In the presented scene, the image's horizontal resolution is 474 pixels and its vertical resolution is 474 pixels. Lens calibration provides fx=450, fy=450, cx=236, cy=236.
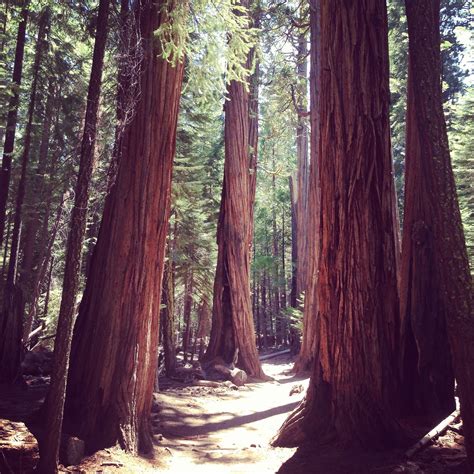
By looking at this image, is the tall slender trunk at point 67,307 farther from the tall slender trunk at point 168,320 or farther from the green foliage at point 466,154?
the green foliage at point 466,154

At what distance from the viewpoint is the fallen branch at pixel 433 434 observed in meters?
4.03

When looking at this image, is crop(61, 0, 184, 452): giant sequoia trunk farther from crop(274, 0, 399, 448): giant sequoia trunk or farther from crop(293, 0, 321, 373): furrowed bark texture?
crop(293, 0, 321, 373): furrowed bark texture

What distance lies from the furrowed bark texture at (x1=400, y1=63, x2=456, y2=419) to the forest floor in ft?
1.79

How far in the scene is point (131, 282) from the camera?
5.49 meters

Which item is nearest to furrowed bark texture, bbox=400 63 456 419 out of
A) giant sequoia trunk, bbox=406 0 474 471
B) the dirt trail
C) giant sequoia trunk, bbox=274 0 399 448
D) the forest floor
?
giant sequoia trunk, bbox=274 0 399 448

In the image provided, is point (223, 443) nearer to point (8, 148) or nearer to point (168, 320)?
point (168, 320)

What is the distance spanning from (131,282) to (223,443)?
287 centimetres

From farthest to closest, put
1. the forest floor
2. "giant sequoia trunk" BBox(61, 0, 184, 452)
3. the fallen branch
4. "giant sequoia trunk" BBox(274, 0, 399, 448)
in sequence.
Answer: "giant sequoia trunk" BBox(61, 0, 184, 452)
"giant sequoia trunk" BBox(274, 0, 399, 448)
the fallen branch
the forest floor

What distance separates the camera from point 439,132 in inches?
129

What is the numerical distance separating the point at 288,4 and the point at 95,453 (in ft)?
42.1

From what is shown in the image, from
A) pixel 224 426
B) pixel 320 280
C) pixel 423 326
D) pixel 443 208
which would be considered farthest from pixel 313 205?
pixel 443 208

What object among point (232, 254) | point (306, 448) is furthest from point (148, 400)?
point (232, 254)

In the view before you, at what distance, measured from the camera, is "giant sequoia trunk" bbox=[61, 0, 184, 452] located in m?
5.23

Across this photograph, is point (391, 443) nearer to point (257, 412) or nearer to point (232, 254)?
point (257, 412)
